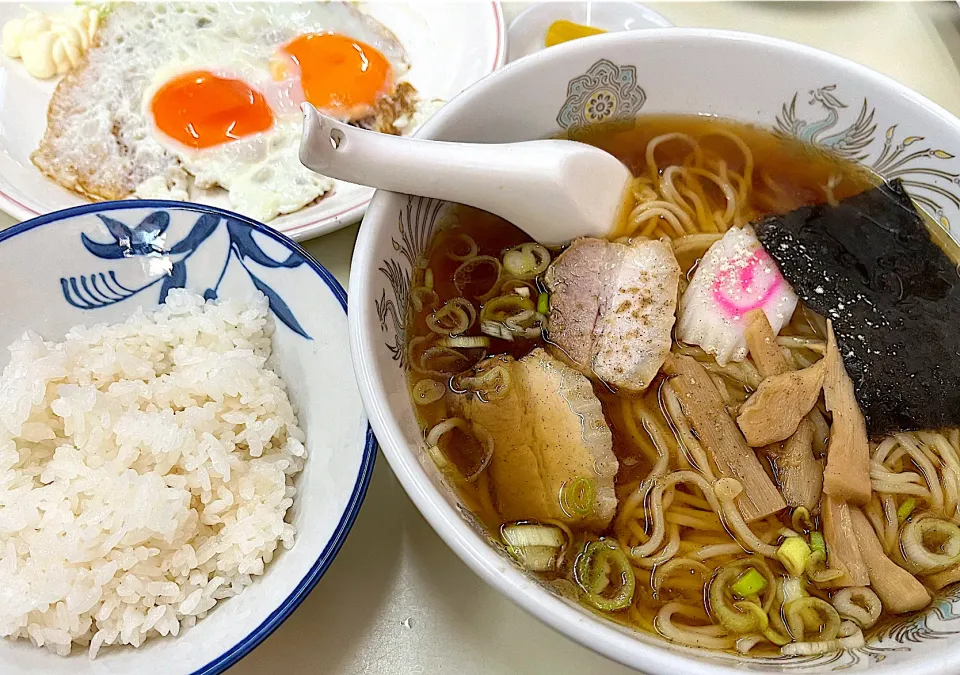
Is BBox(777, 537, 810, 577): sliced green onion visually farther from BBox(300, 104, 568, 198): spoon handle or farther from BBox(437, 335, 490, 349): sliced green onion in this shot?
BBox(300, 104, 568, 198): spoon handle

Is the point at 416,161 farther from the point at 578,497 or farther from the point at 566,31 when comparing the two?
the point at 566,31

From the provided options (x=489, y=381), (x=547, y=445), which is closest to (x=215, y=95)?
(x=489, y=381)

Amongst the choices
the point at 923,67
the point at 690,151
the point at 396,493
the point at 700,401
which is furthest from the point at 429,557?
the point at 923,67

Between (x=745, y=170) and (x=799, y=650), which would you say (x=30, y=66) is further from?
(x=799, y=650)

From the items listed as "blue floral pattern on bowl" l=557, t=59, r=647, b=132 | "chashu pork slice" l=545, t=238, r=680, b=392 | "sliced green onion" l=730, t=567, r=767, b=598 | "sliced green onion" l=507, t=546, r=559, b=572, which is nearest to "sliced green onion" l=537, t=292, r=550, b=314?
"chashu pork slice" l=545, t=238, r=680, b=392

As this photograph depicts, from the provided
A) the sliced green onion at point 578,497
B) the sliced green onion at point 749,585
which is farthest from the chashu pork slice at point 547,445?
the sliced green onion at point 749,585
